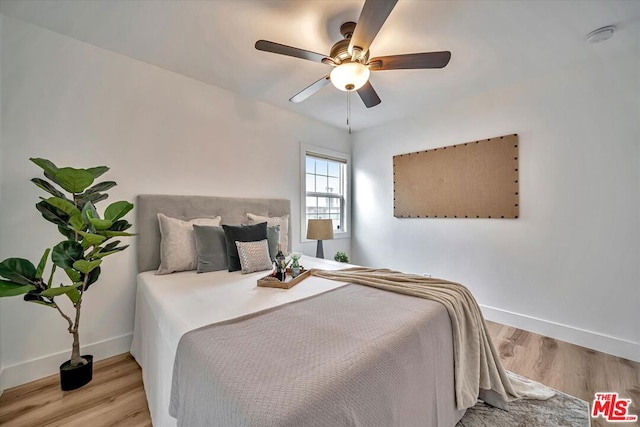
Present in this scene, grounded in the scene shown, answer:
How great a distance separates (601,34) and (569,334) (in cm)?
248

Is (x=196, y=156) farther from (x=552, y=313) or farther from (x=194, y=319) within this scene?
(x=552, y=313)

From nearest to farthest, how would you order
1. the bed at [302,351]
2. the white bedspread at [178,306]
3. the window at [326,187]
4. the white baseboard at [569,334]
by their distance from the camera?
the bed at [302,351]
the white bedspread at [178,306]
the white baseboard at [569,334]
the window at [326,187]

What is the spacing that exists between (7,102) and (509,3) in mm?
3370

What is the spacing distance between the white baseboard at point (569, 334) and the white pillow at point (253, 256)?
2.47 metres

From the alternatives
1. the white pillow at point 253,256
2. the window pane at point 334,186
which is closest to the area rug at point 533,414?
the white pillow at point 253,256

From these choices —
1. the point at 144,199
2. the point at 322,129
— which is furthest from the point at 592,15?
the point at 144,199

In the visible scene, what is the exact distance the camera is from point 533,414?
1498mm

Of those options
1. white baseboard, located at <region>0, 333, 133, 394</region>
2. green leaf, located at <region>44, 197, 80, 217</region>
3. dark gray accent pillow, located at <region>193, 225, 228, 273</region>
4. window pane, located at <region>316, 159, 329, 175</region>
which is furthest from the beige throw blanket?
window pane, located at <region>316, 159, 329, 175</region>

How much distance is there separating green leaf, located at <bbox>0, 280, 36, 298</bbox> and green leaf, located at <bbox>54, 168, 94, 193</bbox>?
0.59 meters

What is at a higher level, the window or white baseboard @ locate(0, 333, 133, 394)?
the window

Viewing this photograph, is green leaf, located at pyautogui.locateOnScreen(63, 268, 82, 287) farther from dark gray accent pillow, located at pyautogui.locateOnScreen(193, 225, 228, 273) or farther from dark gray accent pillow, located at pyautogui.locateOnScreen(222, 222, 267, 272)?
dark gray accent pillow, located at pyautogui.locateOnScreen(222, 222, 267, 272)

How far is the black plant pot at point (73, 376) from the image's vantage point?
1.69 m

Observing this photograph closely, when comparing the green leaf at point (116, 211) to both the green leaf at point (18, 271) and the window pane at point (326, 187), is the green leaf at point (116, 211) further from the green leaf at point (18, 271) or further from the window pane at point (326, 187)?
the window pane at point (326, 187)

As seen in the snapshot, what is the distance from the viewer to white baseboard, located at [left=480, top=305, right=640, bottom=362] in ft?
6.86
